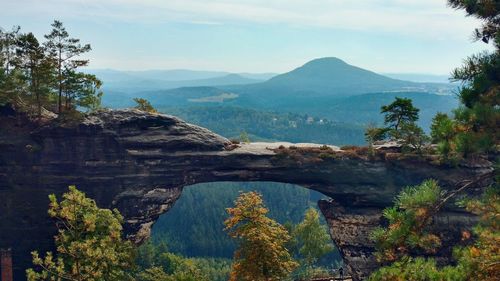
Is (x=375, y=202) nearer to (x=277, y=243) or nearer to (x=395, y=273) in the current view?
(x=277, y=243)

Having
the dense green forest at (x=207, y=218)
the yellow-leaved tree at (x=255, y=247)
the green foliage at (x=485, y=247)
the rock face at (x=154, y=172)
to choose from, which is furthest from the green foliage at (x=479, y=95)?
the dense green forest at (x=207, y=218)

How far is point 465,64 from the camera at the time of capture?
10812mm

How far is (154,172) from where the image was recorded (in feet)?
132

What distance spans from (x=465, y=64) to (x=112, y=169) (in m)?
34.8

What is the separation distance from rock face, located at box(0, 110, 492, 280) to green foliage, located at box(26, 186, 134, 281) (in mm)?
9031

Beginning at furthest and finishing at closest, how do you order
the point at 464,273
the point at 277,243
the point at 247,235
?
the point at 277,243, the point at 247,235, the point at 464,273

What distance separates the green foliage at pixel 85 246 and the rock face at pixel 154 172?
9.03 m

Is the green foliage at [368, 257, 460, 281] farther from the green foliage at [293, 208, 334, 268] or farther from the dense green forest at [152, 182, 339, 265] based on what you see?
the dense green forest at [152, 182, 339, 265]

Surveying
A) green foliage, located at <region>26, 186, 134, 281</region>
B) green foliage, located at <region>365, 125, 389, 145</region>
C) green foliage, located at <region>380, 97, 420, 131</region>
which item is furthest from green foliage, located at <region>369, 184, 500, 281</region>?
green foliage, located at <region>380, 97, 420, 131</region>

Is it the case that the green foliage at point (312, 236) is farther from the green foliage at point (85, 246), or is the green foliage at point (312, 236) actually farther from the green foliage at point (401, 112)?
the green foliage at point (85, 246)

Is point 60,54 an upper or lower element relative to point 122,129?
upper

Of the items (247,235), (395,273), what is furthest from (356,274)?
(395,273)

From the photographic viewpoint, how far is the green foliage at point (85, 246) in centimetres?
2337

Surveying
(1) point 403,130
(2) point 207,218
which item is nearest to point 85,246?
(1) point 403,130
